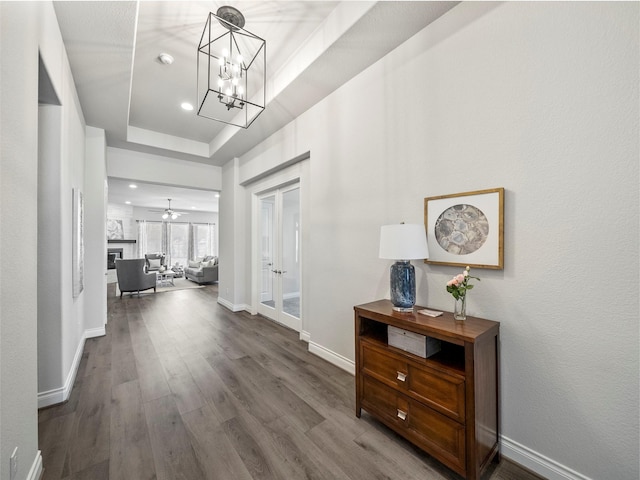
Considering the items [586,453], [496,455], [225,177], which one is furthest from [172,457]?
[225,177]

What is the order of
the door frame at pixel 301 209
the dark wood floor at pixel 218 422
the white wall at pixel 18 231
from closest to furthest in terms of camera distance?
the white wall at pixel 18 231 < the dark wood floor at pixel 218 422 < the door frame at pixel 301 209

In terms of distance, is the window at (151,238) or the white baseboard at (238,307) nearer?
the white baseboard at (238,307)

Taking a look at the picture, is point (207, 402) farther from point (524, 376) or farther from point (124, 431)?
point (524, 376)

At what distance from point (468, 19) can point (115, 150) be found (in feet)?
17.6

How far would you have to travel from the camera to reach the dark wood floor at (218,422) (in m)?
1.60

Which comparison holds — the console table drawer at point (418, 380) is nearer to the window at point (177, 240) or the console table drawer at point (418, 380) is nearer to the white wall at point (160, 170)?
the white wall at point (160, 170)

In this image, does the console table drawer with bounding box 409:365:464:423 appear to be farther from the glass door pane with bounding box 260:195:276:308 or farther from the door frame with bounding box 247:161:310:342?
the glass door pane with bounding box 260:195:276:308

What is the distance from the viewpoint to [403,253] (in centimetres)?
183

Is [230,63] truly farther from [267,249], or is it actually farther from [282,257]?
[267,249]

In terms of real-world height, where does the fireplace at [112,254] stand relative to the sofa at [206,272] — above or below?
above

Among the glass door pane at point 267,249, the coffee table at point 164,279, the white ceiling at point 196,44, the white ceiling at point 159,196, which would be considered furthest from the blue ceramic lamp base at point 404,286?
the coffee table at point 164,279

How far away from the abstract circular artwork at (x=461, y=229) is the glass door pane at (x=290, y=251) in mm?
2423

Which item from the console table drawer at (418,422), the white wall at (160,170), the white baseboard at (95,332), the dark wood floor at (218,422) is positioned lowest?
the dark wood floor at (218,422)

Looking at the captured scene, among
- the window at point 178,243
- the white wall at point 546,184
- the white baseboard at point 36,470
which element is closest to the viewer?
the white wall at point 546,184
